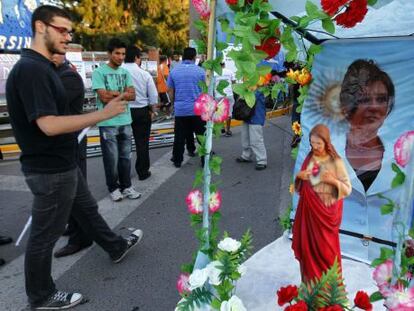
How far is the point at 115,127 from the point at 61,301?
210 centimetres

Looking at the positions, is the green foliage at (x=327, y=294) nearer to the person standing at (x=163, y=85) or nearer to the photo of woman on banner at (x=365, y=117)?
the photo of woman on banner at (x=365, y=117)

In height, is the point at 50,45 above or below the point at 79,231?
above

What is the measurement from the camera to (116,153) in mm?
4441

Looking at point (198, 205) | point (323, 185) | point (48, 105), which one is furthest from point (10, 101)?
point (323, 185)

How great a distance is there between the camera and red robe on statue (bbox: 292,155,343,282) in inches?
87.5

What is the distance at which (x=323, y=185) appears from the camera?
2.20 meters

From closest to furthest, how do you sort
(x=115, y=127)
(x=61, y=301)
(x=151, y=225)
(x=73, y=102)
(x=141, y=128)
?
(x=61, y=301)
(x=73, y=102)
(x=151, y=225)
(x=115, y=127)
(x=141, y=128)

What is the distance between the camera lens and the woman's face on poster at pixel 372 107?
2.99m

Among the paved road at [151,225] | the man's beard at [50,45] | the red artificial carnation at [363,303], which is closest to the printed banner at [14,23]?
the paved road at [151,225]

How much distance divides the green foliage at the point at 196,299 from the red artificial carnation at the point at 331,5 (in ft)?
4.62

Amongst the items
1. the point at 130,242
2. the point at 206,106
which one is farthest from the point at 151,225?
the point at 206,106

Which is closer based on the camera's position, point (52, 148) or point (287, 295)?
point (287, 295)

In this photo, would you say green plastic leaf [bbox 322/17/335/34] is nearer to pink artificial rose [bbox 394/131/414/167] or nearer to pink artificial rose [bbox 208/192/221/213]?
pink artificial rose [bbox 394/131/414/167]

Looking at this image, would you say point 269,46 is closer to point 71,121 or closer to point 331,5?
point 331,5
